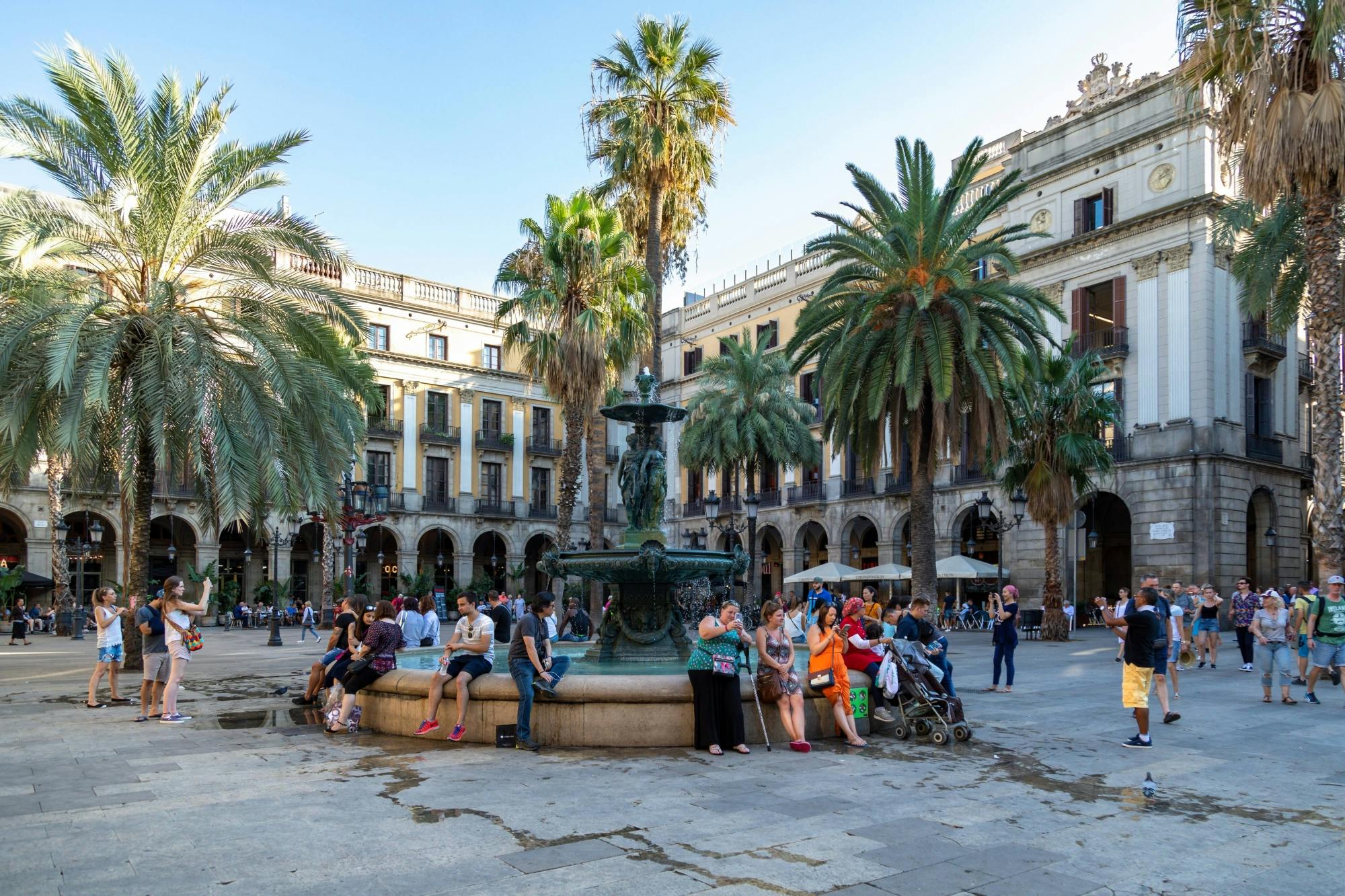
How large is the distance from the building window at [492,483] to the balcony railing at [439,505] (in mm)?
1724

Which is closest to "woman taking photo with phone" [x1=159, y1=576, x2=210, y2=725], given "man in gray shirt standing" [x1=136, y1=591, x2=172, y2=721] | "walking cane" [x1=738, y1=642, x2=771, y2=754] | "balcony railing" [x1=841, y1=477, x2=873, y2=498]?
"man in gray shirt standing" [x1=136, y1=591, x2=172, y2=721]

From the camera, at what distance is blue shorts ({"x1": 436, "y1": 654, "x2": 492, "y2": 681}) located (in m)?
9.25

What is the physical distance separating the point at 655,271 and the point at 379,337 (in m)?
25.1

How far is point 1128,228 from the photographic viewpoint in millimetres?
31422

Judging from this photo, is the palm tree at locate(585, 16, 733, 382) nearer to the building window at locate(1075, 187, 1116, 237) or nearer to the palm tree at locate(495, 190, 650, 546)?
the palm tree at locate(495, 190, 650, 546)

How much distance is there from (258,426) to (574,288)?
1294 centimetres

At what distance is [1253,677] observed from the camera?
1606 centimetres

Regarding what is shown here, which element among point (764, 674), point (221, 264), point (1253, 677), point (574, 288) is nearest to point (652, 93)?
point (574, 288)

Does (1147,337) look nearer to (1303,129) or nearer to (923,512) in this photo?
(923,512)

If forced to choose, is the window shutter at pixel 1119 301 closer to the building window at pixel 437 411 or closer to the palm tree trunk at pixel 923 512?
the palm tree trunk at pixel 923 512

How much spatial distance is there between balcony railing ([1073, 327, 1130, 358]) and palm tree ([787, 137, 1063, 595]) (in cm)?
1175

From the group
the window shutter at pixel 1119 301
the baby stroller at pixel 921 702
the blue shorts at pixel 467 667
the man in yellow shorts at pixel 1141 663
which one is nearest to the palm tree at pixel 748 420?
the window shutter at pixel 1119 301

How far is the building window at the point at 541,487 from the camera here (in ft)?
172

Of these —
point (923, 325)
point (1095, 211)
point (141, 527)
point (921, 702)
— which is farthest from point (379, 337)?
point (921, 702)
